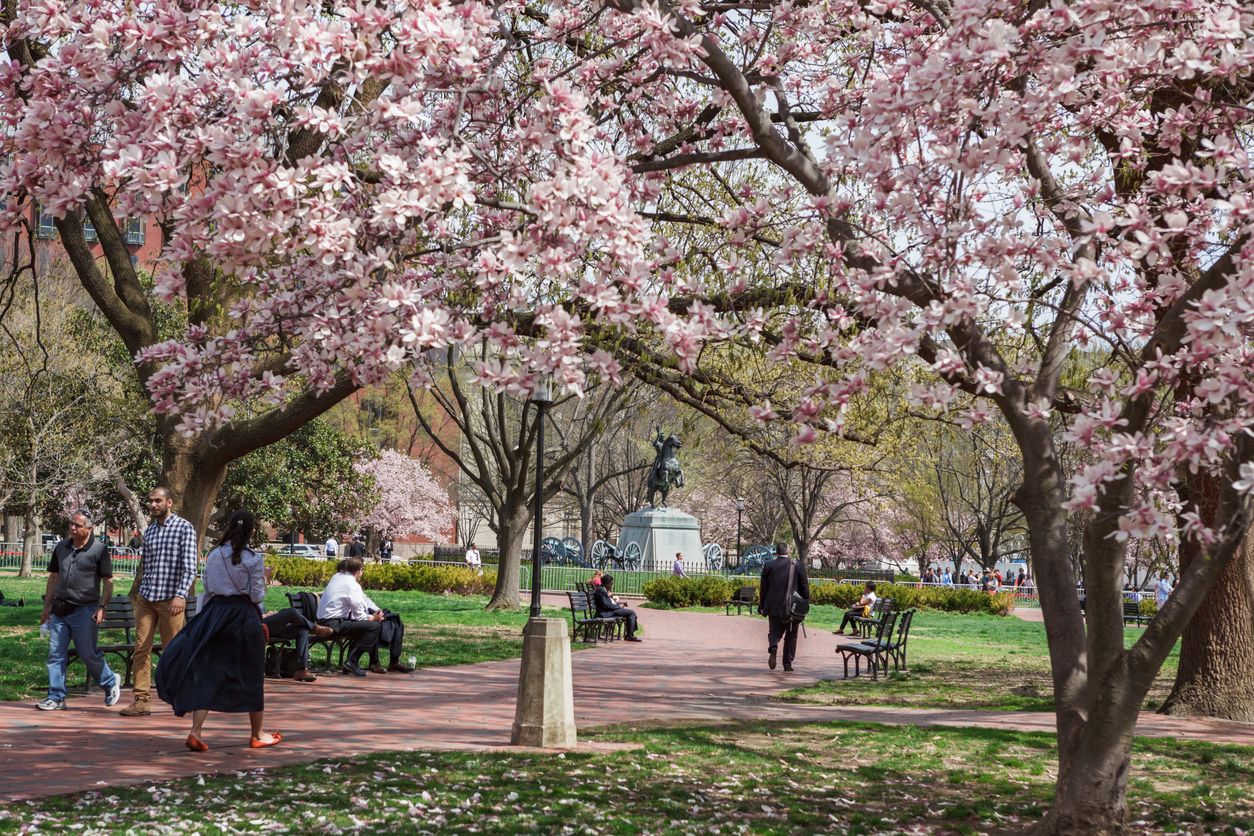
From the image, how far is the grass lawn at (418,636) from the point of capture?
35.8ft

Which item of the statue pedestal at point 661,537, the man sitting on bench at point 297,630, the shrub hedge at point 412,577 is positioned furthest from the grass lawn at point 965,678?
the shrub hedge at point 412,577

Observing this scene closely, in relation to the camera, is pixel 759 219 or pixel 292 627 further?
pixel 292 627

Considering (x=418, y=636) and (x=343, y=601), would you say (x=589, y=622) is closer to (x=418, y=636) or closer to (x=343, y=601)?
(x=418, y=636)

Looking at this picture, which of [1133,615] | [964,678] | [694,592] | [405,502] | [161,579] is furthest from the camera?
[405,502]

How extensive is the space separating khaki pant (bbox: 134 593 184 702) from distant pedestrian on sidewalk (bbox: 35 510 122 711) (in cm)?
Result: 47

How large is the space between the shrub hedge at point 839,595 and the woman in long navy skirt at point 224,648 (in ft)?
71.0

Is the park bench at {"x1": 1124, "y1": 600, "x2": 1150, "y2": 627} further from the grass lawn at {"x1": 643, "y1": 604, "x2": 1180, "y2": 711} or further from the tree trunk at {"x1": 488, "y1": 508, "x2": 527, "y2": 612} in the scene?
the tree trunk at {"x1": 488, "y1": 508, "x2": 527, "y2": 612}

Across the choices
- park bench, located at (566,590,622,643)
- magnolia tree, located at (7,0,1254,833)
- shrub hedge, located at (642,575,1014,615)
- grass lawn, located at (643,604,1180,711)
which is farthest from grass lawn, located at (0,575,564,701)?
magnolia tree, located at (7,0,1254,833)

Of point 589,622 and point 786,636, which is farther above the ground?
point 786,636

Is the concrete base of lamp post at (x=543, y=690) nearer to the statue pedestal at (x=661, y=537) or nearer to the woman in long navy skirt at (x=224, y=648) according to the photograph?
the woman in long navy skirt at (x=224, y=648)

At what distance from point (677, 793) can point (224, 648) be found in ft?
10.6

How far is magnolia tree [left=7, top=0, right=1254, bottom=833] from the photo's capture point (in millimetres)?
4457

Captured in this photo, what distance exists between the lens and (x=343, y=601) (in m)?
12.1

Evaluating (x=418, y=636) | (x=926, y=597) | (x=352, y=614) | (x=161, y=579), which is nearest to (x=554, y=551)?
(x=926, y=597)
